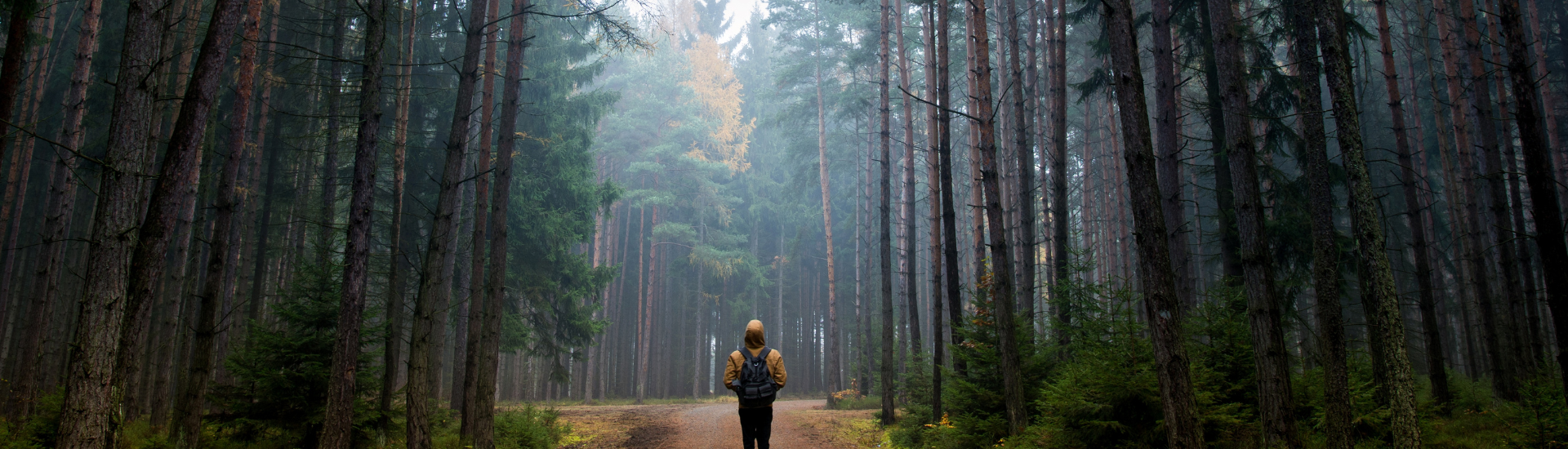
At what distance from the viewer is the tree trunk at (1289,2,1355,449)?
600 centimetres

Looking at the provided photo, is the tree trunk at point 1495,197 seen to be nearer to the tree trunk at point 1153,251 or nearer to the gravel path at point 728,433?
the tree trunk at point 1153,251

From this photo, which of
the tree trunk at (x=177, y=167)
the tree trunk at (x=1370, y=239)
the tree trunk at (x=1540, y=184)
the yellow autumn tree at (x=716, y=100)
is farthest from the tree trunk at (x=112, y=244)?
the yellow autumn tree at (x=716, y=100)

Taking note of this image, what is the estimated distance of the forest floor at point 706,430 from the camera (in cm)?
1112

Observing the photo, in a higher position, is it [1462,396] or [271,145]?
[271,145]

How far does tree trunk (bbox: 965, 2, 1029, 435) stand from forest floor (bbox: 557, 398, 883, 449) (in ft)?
10.8

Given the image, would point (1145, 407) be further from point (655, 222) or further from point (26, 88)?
point (655, 222)

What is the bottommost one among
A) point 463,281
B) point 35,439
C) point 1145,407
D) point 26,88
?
point 35,439

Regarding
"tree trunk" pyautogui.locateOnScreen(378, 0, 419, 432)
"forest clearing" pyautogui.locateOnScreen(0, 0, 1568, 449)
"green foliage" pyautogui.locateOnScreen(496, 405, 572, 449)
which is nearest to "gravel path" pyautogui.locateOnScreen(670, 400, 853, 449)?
"forest clearing" pyautogui.locateOnScreen(0, 0, 1568, 449)

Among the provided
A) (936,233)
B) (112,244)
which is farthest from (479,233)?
(936,233)

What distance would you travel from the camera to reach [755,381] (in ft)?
22.2

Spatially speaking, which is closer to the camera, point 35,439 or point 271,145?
point 35,439

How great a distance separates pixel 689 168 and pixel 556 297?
1476 centimetres

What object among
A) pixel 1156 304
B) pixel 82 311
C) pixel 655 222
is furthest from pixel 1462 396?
pixel 655 222

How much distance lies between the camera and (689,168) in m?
32.7
